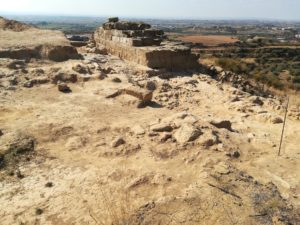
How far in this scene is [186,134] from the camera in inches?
291

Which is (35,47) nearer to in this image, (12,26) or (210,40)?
(12,26)

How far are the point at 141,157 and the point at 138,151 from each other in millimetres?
257

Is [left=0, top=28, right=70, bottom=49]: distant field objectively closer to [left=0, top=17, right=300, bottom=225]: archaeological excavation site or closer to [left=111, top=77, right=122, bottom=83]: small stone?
[left=0, top=17, right=300, bottom=225]: archaeological excavation site

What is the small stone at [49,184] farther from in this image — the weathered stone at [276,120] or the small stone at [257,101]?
the small stone at [257,101]

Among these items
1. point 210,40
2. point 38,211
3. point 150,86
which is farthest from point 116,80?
point 210,40

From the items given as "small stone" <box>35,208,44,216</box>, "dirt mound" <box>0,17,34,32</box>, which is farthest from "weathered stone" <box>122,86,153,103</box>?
"dirt mound" <box>0,17,34,32</box>

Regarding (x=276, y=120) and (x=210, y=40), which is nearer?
(x=276, y=120)

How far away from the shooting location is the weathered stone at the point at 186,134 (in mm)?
7320

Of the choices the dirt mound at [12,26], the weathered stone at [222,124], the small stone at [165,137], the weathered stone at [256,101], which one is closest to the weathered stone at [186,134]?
the small stone at [165,137]

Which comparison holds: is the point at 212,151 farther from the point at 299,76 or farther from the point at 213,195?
the point at 299,76

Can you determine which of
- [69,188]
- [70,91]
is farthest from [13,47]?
[69,188]

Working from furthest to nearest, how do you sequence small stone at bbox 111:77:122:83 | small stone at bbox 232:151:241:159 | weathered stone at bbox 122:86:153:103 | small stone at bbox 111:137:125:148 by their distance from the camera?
small stone at bbox 111:77:122:83
weathered stone at bbox 122:86:153:103
small stone at bbox 111:137:125:148
small stone at bbox 232:151:241:159

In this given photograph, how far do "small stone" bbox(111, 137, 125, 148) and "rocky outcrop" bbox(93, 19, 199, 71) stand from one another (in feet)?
22.0

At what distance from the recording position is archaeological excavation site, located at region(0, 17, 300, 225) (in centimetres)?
540
